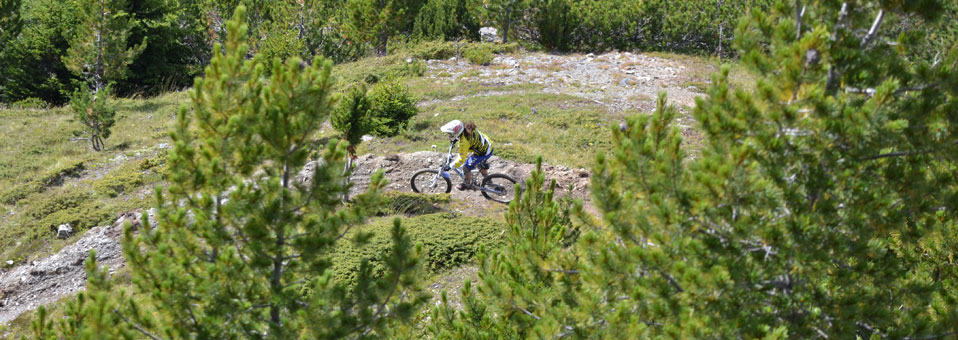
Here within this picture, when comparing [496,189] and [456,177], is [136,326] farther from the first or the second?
[456,177]

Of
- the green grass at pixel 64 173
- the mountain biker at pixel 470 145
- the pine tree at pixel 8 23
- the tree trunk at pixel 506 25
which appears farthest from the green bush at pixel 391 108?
the pine tree at pixel 8 23

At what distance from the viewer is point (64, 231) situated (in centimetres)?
1231

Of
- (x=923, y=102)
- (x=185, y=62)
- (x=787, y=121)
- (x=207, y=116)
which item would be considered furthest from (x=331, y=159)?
(x=185, y=62)

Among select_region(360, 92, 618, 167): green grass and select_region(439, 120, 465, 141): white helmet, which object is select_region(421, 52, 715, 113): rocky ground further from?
select_region(439, 120, 465, 141): white helmet

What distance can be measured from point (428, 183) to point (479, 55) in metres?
16.6

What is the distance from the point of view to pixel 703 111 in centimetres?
371

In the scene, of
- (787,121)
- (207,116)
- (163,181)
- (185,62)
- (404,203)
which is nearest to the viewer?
(787,121)

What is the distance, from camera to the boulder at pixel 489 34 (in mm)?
34281

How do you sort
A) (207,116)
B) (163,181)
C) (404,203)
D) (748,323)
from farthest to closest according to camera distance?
(163,181), (404,203), (207,116), (748,323)

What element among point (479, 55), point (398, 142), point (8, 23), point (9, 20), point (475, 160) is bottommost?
point (479, 55)

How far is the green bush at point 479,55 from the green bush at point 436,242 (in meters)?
18.1

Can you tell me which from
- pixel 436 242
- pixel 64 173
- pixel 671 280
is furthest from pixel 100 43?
pixel 671 280

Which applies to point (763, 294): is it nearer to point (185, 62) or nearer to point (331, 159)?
point (331, 159)

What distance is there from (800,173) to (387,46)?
103ft
